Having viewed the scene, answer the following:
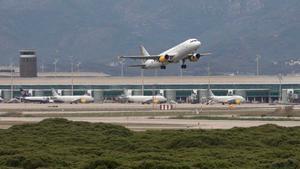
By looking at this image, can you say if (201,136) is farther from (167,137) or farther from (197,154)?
(197,154)

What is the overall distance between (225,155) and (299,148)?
654cm

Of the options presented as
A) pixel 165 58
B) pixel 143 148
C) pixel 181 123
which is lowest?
A: pixel 143 148

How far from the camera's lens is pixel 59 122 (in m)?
101

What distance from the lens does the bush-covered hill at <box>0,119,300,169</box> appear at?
207 feet

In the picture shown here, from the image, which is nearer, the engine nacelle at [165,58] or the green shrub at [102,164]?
the green shrub at [102,164]

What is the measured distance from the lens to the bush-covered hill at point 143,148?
63.2 metres

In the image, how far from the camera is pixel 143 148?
72.9 metres

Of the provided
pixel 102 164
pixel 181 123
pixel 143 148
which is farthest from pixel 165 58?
pixel 102 164

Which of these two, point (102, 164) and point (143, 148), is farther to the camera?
point (143, 148)

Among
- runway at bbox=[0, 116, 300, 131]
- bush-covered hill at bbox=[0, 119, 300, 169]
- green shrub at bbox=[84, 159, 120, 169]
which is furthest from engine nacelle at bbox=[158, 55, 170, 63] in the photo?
green shrub at bbox=[84, 159, 120, 169]

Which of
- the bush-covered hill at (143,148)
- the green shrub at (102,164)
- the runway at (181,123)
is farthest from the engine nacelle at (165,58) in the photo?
the green shrub at (102,164)

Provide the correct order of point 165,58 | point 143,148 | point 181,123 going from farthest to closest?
point 165,58 < point 181,123 < point 143,148

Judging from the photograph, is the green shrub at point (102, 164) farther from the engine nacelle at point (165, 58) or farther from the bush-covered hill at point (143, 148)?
the engine nacelle at point (165, 58)

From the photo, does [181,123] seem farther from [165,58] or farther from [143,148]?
[143,148]
